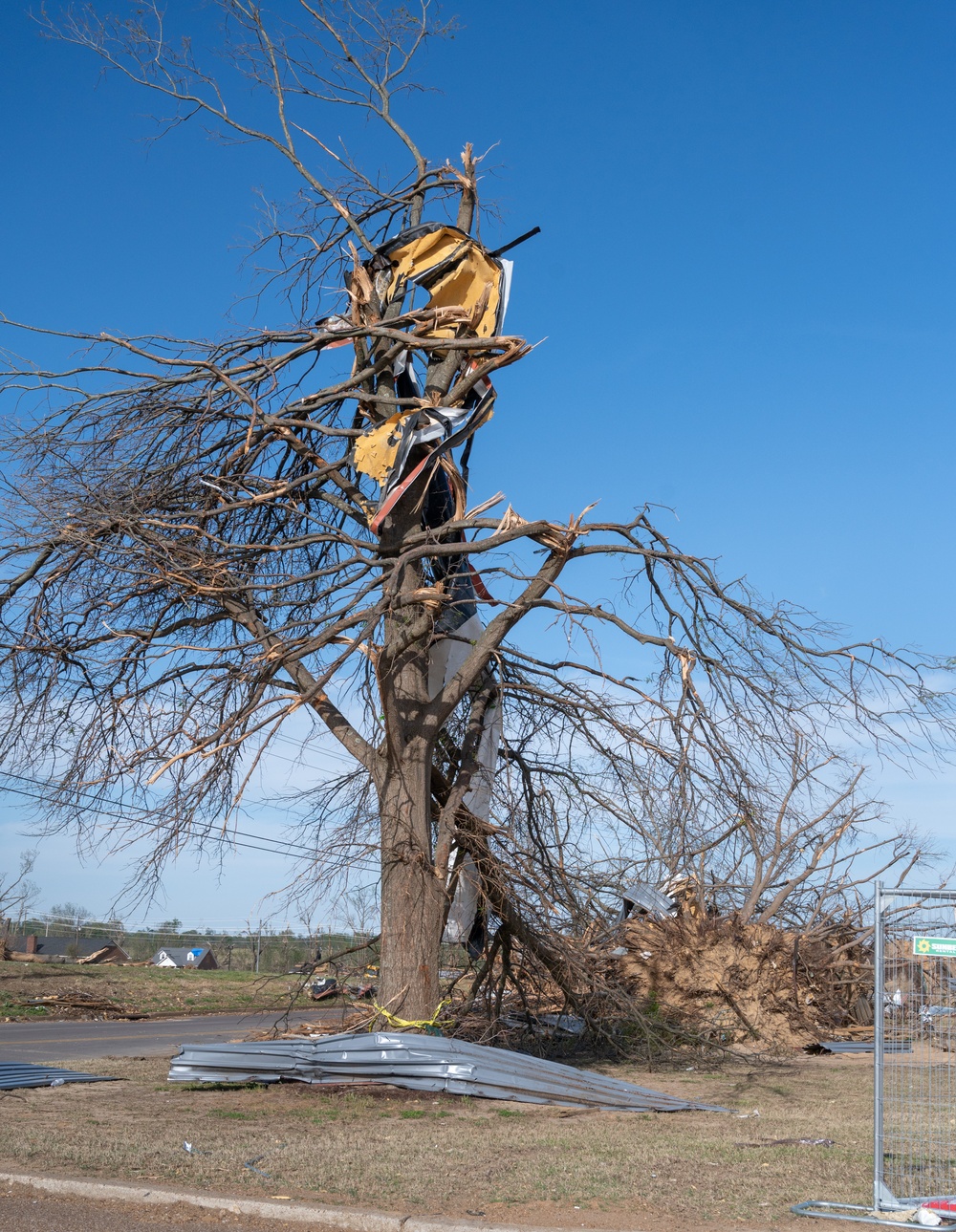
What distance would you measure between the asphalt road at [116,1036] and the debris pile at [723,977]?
540 centimetres

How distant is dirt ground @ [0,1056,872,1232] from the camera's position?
224 inches

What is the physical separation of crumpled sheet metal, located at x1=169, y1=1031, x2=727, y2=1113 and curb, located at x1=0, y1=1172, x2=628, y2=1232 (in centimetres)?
405

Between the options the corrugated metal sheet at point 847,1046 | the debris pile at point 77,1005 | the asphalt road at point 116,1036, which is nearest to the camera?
the asphalt road at point 116,1036

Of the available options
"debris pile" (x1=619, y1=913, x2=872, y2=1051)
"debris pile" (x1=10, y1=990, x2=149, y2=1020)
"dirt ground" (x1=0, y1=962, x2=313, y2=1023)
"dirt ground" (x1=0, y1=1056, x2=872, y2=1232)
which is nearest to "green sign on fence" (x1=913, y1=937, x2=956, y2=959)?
"dirt ground" (x1=0, y1=1056, x2=872, y2=1232)

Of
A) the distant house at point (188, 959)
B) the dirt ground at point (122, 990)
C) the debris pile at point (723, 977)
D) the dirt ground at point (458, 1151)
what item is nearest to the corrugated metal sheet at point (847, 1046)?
the debris pile at point (723, 977)

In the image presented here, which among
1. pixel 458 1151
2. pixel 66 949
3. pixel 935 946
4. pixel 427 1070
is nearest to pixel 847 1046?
pixel 427 1070

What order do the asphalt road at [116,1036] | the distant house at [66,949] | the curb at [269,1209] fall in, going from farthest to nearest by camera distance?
the distant house at [66,949] < the asphalt road at [116,1036] < the curb at [269,1209]

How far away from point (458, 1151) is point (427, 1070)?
93.7 inches

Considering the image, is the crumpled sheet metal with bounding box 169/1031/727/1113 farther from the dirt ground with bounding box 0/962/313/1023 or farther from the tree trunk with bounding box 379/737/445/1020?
the dirt ground with bounding box 0/962/313/1023

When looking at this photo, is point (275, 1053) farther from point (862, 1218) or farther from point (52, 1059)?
point (862, 1218)

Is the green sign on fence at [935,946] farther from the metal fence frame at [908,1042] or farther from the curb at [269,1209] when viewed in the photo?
the curb at [269,1209]

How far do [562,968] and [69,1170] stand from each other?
7.04 m

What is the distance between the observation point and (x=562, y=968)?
40.3ft

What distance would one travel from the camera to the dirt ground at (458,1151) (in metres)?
5.69
